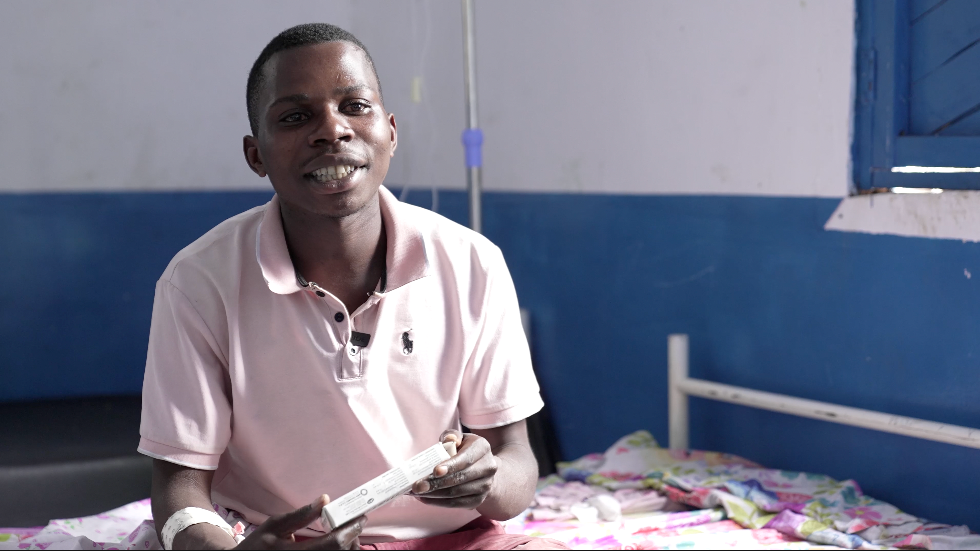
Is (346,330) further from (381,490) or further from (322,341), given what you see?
(381,490)

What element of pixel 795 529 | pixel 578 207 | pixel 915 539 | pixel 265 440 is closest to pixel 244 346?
pixel 265 440

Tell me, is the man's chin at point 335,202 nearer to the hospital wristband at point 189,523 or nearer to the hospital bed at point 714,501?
the hospital wristband at point 189,523

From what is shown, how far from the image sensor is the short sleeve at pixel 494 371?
146 centimetres

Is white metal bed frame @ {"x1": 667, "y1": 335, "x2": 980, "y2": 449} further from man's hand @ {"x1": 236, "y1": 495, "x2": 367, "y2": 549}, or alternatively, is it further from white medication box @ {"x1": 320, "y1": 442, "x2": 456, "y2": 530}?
man's hand @ {"x1": 236, "y1": 495, "x2": 367, "y2": 549}

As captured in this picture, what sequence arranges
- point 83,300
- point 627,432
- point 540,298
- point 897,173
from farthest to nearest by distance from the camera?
point 83,300 → point 540,298 → point 627,432 → point 897,173

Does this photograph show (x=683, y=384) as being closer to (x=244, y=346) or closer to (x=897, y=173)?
(x=897, y=173)

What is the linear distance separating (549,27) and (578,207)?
548 mm

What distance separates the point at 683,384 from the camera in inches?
98.1

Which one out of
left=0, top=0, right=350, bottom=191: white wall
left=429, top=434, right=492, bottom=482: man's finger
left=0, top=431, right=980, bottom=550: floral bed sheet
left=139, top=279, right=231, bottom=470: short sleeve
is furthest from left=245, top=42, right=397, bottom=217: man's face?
left=0, top=0, right=350, bottom=191: white wall

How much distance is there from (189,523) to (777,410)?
150 cm

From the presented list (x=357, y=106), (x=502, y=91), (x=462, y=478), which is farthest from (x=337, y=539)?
(x=502, y=91)

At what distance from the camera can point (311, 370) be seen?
4.50ft

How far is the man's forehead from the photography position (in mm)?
1384

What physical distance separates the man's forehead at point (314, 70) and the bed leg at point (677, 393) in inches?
53.9
